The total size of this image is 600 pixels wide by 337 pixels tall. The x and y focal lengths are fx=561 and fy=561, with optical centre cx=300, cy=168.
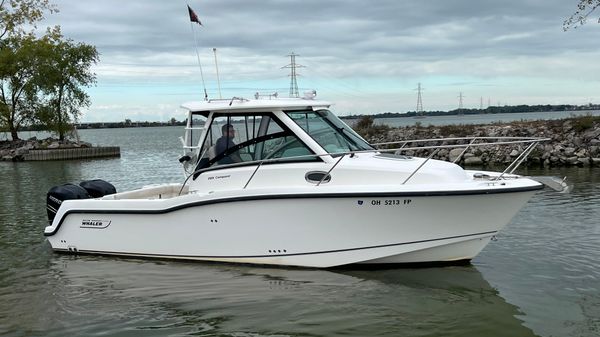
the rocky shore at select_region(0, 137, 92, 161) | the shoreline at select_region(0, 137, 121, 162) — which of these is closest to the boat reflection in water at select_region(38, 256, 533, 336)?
the shoreline at select_region(0, 137, 121, 162)

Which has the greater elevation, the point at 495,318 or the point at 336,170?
the point at 336,170

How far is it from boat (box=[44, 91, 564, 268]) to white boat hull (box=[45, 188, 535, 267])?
0.05 feet

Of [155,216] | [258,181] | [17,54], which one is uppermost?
[17,54]

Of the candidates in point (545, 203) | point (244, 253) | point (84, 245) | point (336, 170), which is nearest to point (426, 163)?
point (336, 170)

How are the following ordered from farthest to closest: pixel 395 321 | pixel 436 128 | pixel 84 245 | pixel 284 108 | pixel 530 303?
pixel 436 128 < pixel 84 245 < pixel 284 108 < pixel 530 303 < pixel 395 321

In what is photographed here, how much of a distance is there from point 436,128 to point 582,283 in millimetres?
21762

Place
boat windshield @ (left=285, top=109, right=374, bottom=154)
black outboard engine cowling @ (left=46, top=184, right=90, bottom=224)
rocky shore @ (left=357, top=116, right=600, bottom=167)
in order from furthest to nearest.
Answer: rocky shore @ (left=357, top=116, right=600, bottom=167)
black outboard engine cowling @ (left=46, top=184, right=90, bottom=224)
boat windshield @ (left=285, top=109, right=374, bottom=154)

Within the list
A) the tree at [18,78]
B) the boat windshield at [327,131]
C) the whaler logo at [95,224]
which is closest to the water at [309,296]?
the whaler logo at [95,224]

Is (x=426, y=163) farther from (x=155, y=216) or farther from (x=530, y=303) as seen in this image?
(x=155, y=216)

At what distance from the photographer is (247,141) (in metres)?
8.11

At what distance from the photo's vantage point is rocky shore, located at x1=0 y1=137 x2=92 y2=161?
3716 cm

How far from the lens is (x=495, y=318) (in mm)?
5910

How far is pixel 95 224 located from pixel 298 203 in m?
3.46

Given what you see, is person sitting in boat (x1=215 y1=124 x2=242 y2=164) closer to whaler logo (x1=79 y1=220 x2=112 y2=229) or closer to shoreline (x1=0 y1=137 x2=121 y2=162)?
whaler logo (x1=79 y1=220 x2=112 y2=229)
